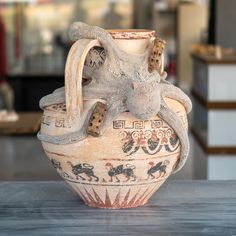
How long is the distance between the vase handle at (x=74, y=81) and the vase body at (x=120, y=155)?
2cm

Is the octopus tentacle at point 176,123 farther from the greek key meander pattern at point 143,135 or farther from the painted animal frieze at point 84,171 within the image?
the painted animal frieze at point 84,171

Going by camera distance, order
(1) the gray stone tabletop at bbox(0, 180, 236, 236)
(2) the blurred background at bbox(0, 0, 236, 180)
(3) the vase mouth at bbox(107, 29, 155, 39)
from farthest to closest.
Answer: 1. (2) the blurred background at bbox(0, 0, 236, 180)
2. (3) the vase mouth at bbox(107, 29, 155, 39)
3. (1) the gray stone tabletop at bbox(0, 180, 236, 236)

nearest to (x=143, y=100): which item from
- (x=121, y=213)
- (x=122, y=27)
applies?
(x=121, y=213)

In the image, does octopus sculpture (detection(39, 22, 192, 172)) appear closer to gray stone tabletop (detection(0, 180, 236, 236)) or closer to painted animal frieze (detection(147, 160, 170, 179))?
painted animal frieze (detection(147, 160, 170, 179))

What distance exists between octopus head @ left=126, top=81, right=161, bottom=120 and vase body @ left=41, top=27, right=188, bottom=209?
0.03 m

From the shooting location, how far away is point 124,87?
157cm

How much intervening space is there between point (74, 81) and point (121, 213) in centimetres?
37

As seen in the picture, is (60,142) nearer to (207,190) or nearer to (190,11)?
(207,190)

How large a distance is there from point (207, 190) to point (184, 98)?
346 mm

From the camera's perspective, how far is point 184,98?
1649 mm

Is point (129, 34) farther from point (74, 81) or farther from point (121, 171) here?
point (121, 171)

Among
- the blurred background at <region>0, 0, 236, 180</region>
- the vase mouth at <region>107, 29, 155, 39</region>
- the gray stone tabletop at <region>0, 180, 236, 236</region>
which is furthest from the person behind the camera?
the blurred background at <region>0, 0, 236, 180</region>

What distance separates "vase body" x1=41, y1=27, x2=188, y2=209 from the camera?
1.55 metres

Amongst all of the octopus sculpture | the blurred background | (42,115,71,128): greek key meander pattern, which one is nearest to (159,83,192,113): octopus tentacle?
the octopus sculpture
